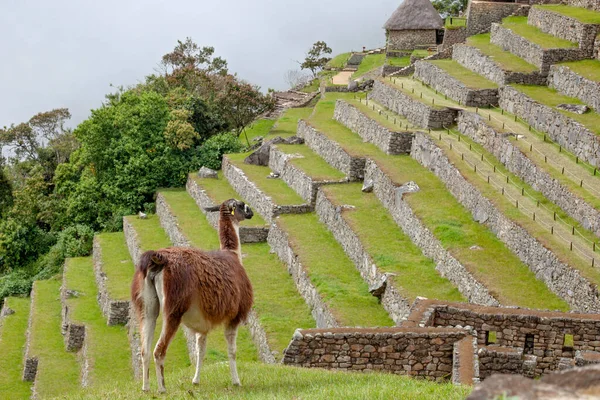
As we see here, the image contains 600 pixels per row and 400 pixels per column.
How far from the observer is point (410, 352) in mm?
17047

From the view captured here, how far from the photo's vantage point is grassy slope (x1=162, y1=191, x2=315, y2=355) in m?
25.2

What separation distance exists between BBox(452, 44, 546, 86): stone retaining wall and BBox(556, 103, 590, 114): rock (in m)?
4.00

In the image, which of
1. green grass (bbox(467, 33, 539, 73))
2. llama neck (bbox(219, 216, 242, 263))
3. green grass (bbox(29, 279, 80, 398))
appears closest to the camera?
llama neck (bbox(219, 216, 242, 263))

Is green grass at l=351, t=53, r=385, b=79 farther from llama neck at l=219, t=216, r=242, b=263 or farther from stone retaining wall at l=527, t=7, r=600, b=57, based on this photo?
llama neck at l=219, t=216, r=242, b=263

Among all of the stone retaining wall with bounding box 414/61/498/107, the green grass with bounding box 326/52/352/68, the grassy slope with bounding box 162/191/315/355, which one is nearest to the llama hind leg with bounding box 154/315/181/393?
the grassy slope with bounding box 162/191/315/355

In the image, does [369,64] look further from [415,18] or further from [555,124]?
[555,124]

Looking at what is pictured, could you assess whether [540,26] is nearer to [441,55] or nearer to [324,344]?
[441,55]

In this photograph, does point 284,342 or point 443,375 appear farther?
point 284,342

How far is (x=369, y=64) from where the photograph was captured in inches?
2264

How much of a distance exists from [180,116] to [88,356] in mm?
17970

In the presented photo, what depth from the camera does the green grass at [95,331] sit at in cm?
2920

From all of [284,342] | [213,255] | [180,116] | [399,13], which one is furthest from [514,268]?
[399,13]

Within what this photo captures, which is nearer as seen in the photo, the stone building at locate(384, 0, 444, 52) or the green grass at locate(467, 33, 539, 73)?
the green grass at locate(467, 33, 539, 73)

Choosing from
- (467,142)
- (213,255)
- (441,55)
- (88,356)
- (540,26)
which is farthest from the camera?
(441,55)
